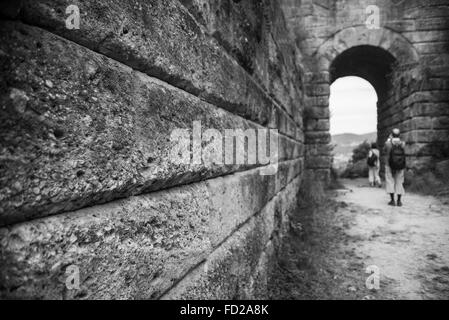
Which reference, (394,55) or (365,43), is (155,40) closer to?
(365,43)

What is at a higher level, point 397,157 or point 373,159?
point 397,157

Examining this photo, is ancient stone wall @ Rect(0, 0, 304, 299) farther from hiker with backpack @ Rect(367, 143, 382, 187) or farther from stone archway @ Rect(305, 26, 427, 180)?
hiker with backpack @ Rect(367, 143, 382, 187)

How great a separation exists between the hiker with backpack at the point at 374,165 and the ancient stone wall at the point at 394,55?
95cm

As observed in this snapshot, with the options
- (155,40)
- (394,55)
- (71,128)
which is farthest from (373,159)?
(71,128)

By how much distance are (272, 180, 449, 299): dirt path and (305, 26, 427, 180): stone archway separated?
3.92m

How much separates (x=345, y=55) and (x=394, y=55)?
1.63 m

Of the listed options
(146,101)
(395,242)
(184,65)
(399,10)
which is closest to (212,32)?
(184,65)

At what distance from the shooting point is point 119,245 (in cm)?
92

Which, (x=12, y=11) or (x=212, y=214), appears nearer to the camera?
(x=12, y=11)

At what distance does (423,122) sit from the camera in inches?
366

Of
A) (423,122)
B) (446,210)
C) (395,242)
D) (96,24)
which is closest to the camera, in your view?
(96,24)

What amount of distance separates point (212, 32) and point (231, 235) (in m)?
1.24

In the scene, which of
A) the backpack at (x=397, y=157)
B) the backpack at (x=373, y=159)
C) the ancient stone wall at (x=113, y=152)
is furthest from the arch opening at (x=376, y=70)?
the ancient stone wall at (x=113, y=152)

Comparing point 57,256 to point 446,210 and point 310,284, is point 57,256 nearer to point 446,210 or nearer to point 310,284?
point 310,284
